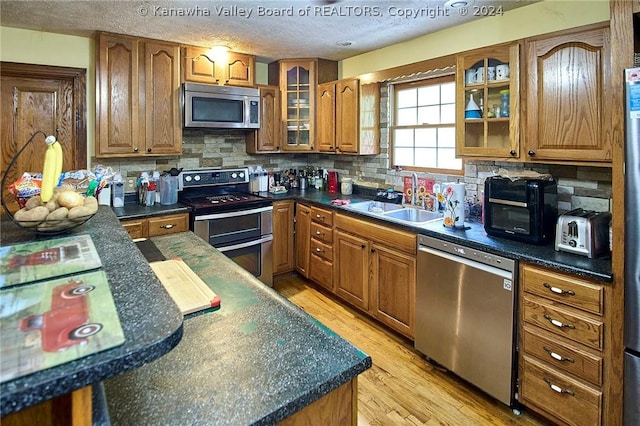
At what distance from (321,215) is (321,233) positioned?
18cm

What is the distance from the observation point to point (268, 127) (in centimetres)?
433

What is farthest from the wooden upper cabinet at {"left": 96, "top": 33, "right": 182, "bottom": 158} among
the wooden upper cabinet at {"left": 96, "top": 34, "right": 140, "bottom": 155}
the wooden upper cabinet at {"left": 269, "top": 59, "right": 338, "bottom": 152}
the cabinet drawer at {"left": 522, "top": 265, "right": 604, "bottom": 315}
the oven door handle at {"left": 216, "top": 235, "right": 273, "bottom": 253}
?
the cabinet drawer at {"left": 522, "top": 265, "right": 604, "bottom": 315}

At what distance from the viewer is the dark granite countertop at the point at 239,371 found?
2.72 ft

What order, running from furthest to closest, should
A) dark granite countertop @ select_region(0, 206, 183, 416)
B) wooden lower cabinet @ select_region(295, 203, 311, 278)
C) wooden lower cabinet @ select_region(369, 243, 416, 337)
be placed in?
1. wooden lower cabinet @ select_region(295, 203, 311, 278)
2. wooden lower cabinet @ select_region(369, 243, 416, 337)
3. dark granite countertop @ select_region(0, 206, 183, 416)

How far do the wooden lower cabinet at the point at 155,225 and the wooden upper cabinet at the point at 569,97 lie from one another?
276 cm

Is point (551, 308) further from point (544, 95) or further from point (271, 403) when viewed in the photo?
point (271, 403)

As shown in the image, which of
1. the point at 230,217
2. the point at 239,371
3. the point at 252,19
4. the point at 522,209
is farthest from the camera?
the point at 230,217

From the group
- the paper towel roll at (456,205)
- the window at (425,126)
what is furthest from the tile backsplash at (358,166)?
the paper towel roll at (456,205)

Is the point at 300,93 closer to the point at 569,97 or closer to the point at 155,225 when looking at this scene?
the point at 155,225

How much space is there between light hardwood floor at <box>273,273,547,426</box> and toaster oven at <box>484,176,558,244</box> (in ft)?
3.23

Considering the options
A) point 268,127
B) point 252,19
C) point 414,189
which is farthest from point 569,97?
point 268,127

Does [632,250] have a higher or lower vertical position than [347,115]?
lower

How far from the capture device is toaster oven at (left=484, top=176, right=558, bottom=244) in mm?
2248

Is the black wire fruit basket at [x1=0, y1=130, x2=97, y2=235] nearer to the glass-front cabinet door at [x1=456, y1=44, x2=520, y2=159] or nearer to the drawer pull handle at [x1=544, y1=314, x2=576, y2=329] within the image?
the drawer pull handle at [x1=544, y1=314, x2=576, y2=329]
